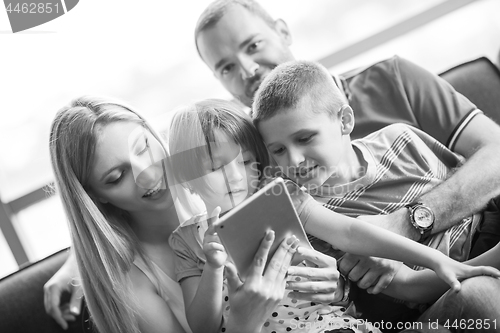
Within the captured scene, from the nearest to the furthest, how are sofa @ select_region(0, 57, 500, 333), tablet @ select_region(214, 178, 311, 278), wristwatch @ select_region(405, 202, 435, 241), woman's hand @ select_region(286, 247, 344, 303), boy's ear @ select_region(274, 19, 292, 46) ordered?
1. tablet @ select_region(214, 178, 311, 278)
2. woman's hand @ select_region(286, 247, 344, 303)
3. wristwatch @ select_region(405, 202, 435, 241)
4. sofa @ select_region(0, 57, 500, 333)
5. boy's ear @ select_region(274, 19, 292, 46)

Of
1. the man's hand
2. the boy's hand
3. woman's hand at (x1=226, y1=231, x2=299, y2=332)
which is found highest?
the boy's hand

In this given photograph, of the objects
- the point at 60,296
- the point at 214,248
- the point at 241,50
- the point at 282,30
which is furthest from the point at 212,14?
the point at 60,296

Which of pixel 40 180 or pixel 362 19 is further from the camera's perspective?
pixel 362 19

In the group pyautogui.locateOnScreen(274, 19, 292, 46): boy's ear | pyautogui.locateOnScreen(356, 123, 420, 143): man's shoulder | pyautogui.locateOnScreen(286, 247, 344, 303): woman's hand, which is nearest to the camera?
pyautogui.locateOnScreen(286, 247, 344, 303): woman's hand

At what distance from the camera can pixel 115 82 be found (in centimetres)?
96

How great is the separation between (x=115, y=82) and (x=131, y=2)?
159 millimetres

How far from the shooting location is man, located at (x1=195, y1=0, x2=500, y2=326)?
0.91m

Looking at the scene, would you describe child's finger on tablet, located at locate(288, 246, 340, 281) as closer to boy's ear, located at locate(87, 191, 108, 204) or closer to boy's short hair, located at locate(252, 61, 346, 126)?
boy's short hair, located at locate(252, 61, 346, 126)

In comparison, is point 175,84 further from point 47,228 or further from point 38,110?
point 47,228

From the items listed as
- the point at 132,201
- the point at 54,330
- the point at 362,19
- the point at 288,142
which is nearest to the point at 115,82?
the point at 132,201

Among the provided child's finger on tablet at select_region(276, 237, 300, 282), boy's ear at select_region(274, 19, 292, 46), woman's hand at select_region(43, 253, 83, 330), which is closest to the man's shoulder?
child's finger on tablet at select_region(276, 237, 300, 282)

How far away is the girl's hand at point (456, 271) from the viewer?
30.2 inches

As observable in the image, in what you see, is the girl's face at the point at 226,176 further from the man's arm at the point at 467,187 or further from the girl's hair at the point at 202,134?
the man's arm at the point at 467,187

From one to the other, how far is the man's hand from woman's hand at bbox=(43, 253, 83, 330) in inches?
24.9
